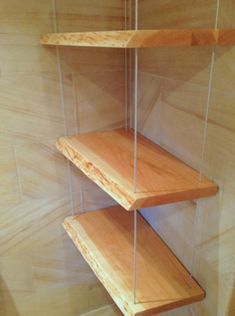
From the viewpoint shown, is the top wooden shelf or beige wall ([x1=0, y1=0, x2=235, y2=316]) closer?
the top wooden shelf

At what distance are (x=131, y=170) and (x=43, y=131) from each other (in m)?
0.38

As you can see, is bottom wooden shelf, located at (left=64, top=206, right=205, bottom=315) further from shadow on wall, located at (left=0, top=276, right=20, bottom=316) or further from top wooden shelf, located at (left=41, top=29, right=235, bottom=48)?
top wooden shelf, located at (left=41, top=29, right=235, bottom=48)

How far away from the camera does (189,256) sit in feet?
2.76

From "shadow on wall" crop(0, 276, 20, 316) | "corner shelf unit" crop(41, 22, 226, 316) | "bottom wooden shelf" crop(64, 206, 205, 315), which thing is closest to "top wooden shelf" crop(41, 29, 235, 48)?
"corner shelf unit" crop(41, 22, 226, 316)

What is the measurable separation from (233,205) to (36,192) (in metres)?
0.65

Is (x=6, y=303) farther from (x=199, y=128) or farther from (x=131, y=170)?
(x=199, y=128)

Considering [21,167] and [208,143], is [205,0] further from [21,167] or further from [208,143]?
[21,167]

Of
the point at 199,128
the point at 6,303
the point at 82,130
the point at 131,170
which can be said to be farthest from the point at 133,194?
the point at 6,303

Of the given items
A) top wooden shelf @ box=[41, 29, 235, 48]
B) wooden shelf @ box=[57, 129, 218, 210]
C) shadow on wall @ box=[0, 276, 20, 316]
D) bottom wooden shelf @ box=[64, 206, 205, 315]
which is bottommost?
shadow on wall @ box=[0, 276, 20, 316]

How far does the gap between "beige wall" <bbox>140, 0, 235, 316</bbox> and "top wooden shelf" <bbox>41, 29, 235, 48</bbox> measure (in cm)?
4

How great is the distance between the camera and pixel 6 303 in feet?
3.74

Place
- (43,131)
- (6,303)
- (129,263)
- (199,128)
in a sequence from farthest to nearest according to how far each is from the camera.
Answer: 1. (6,303)
2. (43,131)
3. (129,263)
4. (199,128)

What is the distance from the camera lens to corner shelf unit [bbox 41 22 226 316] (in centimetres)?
59

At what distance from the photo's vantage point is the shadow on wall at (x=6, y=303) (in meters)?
1.11
